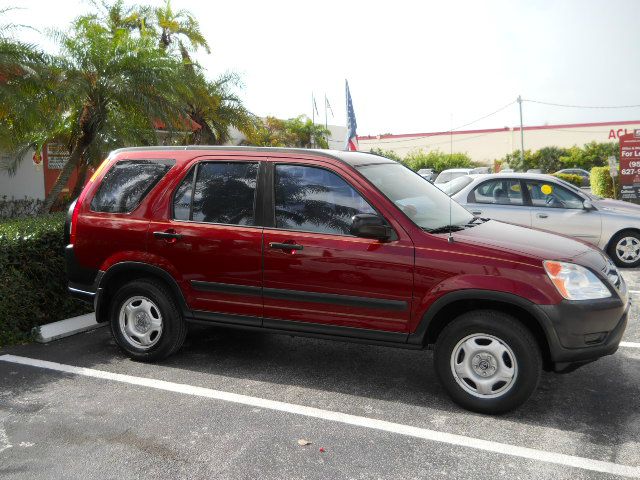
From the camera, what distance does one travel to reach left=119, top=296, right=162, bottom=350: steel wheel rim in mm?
5266

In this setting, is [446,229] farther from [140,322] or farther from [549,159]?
[549,159]

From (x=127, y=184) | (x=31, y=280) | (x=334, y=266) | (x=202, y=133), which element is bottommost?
(x=31, y=280)

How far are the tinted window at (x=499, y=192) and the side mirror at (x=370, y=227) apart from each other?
18.8 feet

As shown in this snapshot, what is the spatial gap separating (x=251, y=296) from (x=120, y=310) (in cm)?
132

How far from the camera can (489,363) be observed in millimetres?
4180

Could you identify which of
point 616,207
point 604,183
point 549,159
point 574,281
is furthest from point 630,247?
point 549,159

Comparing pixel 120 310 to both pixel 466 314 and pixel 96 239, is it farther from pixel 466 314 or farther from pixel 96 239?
pixel 466 314

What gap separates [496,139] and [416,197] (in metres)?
58.6

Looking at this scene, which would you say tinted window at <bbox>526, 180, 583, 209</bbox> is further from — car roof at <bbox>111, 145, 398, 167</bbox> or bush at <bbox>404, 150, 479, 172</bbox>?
bush at <bbox>404, 150, 479, 172</bbox>

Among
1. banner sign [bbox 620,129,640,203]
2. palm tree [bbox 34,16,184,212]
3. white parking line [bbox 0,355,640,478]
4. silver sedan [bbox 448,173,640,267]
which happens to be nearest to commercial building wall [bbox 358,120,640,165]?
banner sign [bbox 620,129,640,203]

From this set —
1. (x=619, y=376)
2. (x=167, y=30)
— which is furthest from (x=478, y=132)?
(x=619, y=376)

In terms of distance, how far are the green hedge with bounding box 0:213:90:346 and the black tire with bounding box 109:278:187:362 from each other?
1274 millimetres

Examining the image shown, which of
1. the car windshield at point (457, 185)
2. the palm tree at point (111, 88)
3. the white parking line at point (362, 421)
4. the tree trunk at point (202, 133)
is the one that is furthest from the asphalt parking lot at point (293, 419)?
the tree trunk at point (202, 133)

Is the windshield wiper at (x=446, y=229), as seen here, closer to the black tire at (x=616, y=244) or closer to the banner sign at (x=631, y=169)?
the black tire at (x=616, y=244)
